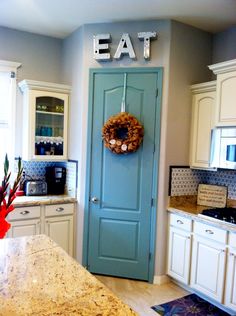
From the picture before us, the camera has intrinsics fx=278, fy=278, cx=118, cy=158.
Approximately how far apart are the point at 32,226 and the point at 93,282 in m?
2.04

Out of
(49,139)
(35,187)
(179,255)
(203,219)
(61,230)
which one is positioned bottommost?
(179,255)

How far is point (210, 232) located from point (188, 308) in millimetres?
780

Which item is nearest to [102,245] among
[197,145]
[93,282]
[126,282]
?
[126,282]

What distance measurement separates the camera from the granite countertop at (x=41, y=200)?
3072mm

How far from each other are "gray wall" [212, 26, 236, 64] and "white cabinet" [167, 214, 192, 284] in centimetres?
197

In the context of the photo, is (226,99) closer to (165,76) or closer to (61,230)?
(165,76)

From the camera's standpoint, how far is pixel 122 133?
3152 millimetres

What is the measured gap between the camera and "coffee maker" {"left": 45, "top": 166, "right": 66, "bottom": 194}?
11.9ft

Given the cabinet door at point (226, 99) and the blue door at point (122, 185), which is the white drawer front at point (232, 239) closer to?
the blue door at point (122, 185)

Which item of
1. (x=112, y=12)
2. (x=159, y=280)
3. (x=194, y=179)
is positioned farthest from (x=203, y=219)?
(x=112, y=12)

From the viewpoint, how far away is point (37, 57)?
370cm

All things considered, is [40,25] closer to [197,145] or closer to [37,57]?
[37,57]

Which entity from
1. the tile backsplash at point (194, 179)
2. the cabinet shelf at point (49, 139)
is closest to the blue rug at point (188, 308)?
the tile backsplash at point (194, 179)

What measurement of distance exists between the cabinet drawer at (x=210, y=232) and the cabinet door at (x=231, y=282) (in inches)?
5.7
